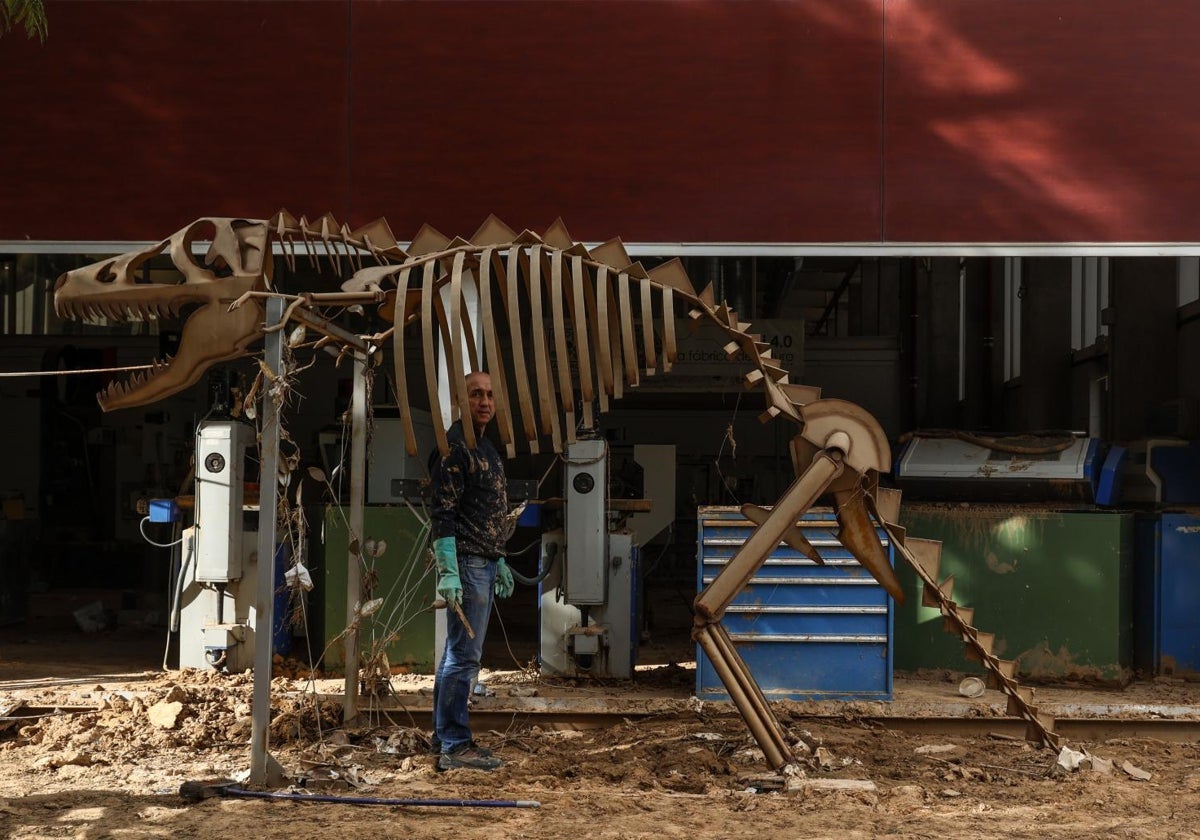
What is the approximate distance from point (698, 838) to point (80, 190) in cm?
545

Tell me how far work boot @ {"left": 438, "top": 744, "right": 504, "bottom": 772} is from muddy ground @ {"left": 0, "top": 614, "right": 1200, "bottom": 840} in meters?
0.06

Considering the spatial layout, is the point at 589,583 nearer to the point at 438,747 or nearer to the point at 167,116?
the point at 438,747

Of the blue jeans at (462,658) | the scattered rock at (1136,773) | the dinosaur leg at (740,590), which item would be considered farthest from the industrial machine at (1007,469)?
the blue jeans at (462,658)

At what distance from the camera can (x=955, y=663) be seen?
7742mm

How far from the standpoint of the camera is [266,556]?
496cm

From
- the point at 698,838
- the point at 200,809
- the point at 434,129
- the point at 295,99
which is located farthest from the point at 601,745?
the point at 295,99

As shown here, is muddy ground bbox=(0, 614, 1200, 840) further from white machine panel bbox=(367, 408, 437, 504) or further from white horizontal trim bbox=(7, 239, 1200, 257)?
white horizontal trim bbox=(7, 239, 1200, 257)

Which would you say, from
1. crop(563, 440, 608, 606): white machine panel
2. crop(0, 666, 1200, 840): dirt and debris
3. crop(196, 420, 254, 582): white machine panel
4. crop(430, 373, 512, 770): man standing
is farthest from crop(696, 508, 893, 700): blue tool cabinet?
crop(196, 420, 254, 582): white machine panel

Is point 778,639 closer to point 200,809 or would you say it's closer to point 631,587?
point 631,587

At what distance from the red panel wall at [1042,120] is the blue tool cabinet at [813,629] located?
6.92 feet

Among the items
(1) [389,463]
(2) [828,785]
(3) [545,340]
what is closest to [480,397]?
(3) [545,340]

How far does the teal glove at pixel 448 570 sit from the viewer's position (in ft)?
17.5

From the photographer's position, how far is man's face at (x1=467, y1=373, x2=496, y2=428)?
562 cm

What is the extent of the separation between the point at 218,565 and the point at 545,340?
3.39 m
